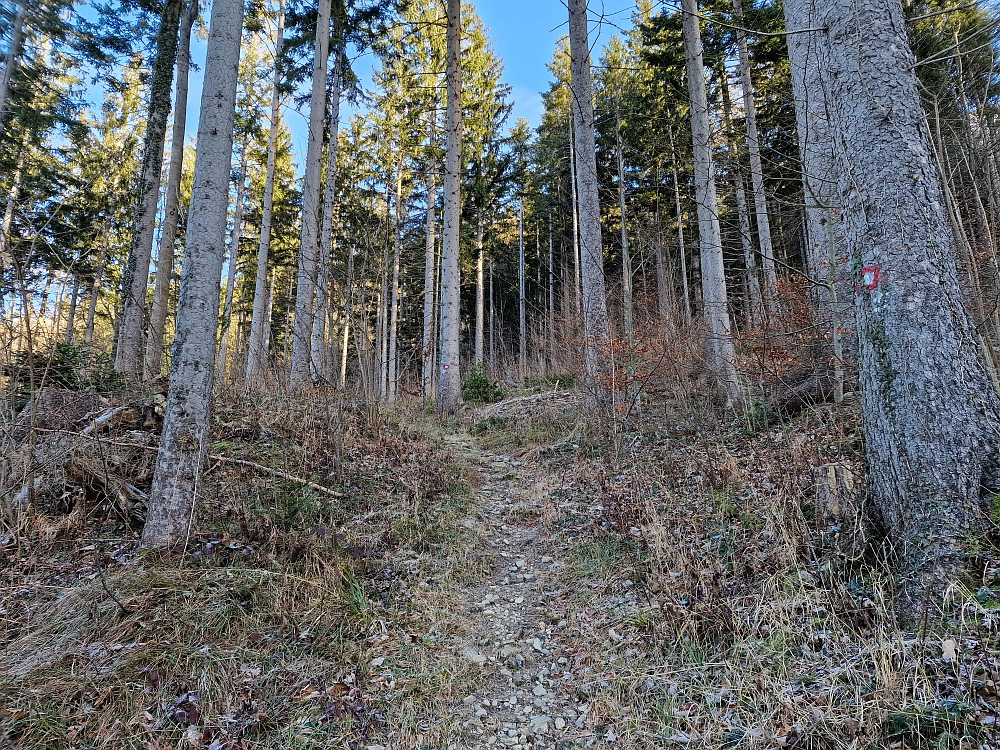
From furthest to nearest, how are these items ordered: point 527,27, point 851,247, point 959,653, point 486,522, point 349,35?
1. point 349,35
2. point 527,27
3. point 486,522
4. point 851,247
5. point 959,653

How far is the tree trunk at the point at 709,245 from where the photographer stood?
700 centimetres

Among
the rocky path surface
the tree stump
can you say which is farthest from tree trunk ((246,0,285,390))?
the tree stump

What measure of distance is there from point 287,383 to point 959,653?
8.53 m

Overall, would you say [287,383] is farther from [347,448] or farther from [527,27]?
[527,27]

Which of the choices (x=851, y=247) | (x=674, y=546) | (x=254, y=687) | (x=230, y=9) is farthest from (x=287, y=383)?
(x=851, y=247)

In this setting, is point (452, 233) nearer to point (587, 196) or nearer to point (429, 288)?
point (429, 288)

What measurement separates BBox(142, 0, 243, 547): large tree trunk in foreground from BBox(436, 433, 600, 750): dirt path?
2.59 meters

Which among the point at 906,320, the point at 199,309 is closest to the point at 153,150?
the point at 199,309

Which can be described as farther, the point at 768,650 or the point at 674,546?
the point at 674,546

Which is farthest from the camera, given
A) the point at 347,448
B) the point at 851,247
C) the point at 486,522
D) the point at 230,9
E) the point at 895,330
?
the point at 347,448

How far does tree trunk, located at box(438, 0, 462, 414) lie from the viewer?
35.2 feet

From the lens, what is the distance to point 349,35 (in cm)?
1272

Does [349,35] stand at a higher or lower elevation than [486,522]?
Answer: higher

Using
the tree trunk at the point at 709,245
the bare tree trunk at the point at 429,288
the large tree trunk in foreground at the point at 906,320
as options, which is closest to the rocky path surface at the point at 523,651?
the large tree trunk in foreground at the point at 906,320
